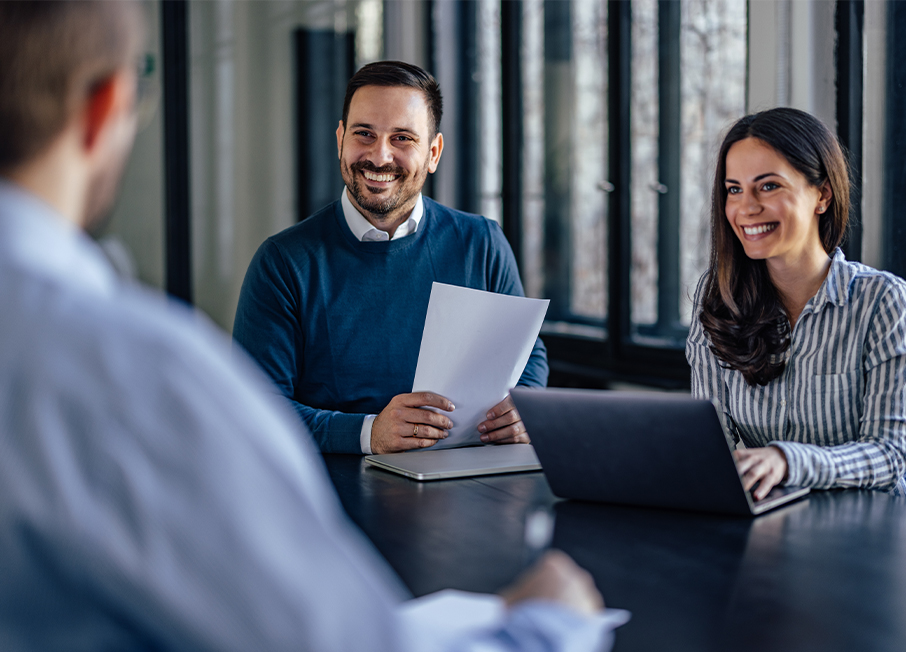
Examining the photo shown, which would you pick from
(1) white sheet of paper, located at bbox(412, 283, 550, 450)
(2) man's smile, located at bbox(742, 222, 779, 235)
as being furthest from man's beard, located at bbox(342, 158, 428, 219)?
(2) man's smile, located at bbox(742, 222, 779, 235)

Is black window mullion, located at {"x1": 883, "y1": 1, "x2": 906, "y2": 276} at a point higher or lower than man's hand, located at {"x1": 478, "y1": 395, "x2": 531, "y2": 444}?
higher

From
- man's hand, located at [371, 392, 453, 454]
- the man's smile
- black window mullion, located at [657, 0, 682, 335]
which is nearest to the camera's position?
man's hand, located at [371, 392, 453, 454]

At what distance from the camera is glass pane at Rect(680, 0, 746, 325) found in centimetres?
282

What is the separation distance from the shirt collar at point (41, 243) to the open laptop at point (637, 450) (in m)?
0.84

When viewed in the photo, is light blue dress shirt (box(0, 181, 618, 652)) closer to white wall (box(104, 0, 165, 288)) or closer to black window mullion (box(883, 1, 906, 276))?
black window mullion (box(883, 1, 906, 276))

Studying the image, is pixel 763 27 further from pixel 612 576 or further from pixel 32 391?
pixel 32 391

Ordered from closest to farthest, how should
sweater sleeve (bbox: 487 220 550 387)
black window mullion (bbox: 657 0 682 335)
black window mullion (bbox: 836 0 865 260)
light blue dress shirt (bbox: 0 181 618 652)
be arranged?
light blue dress shirt (bbox: 0 181 618 652)
sweater sleeve (bbox: 487 220 550 387)
black window mullion (bbox: 836 0 865 260)
black window mullion (bbox: 657 0 682 335)

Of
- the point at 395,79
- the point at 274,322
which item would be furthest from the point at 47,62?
the point at 395,79

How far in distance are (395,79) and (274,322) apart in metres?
0.65

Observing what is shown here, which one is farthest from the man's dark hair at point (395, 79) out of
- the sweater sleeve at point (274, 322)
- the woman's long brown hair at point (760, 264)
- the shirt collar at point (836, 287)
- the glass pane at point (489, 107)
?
the glass pane at point (489, 107)

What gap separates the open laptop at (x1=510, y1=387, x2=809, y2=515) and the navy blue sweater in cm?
69

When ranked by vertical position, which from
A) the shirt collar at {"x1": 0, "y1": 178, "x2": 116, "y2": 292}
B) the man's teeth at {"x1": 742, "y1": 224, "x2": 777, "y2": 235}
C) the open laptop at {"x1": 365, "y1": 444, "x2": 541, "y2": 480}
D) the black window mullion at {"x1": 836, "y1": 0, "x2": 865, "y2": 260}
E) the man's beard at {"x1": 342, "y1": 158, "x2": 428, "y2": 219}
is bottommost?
the open laptop at {"x1": 365, "y1": 444, "x2": 541, "y2": 480}

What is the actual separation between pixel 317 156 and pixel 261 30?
26.2 inches

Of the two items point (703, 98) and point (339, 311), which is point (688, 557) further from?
point (703, 98)
